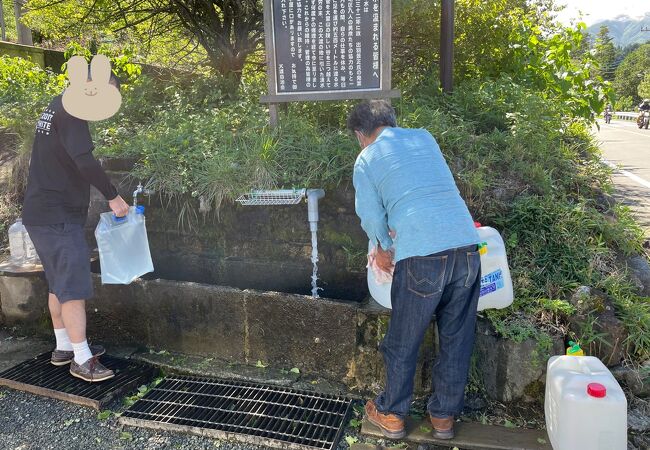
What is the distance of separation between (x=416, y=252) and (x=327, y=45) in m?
2.49

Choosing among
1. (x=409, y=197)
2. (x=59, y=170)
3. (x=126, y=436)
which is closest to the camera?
(x=409, y=197)

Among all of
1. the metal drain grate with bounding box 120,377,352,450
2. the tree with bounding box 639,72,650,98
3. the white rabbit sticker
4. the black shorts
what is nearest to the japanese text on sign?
the white rabbit sticker

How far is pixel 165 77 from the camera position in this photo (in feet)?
22.7

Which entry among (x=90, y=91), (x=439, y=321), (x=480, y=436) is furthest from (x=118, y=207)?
(x=480, y=436)

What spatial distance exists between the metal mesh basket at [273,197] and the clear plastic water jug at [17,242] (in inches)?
82.6

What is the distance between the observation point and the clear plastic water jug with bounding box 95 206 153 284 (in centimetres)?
356

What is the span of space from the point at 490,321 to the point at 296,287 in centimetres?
170

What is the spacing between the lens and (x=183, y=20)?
254 inches

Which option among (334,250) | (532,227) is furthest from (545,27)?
(334,250)

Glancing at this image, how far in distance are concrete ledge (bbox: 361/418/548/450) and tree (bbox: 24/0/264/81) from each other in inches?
195

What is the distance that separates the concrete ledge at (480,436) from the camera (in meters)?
2.68

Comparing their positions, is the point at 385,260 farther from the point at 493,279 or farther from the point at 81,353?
the point at 81,353

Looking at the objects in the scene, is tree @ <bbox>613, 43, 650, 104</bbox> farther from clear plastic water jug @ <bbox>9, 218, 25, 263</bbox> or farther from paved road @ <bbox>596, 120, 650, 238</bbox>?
clear plastic water jug @ <bbox>9, 218, 25, 263</bbox>

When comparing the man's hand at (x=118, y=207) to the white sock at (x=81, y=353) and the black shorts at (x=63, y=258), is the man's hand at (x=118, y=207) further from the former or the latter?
the white sock at (x=81, y=353)
